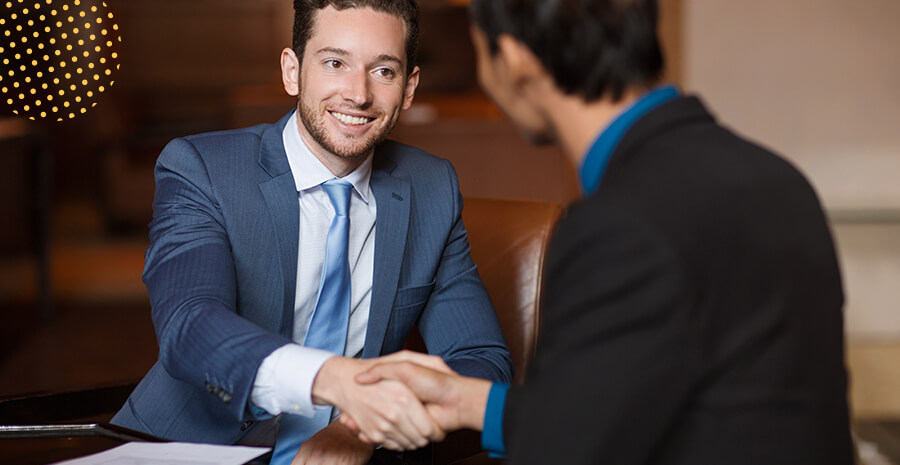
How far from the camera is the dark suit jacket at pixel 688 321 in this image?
2.83 feet

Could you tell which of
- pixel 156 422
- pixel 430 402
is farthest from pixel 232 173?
pixel 430 402

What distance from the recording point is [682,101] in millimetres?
1021

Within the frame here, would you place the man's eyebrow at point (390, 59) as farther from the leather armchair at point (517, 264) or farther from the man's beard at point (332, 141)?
the leather armchair at point (517, 264)

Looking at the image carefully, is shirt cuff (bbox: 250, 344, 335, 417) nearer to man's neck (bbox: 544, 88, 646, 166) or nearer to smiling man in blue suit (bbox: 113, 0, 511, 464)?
smiling man in blue suit (bbox: 113, 0, 511, 464)

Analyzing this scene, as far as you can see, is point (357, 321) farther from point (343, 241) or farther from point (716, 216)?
point (716, 216)

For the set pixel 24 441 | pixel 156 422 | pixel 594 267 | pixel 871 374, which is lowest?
pixel 871 374

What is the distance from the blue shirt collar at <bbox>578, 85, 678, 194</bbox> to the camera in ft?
3.36

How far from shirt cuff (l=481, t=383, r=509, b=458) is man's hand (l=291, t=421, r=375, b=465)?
0.28 m

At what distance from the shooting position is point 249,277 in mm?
1563

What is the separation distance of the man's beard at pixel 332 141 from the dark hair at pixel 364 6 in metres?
0.13

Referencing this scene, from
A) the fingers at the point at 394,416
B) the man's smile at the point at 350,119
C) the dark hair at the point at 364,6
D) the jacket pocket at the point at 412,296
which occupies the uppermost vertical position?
the dark hair at the point at 364,6

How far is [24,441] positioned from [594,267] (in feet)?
2.91

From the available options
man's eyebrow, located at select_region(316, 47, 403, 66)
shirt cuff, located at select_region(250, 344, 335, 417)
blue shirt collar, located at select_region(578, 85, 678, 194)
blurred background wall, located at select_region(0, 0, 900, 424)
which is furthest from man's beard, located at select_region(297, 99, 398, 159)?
blue shirt collar, located at select_region(578, 85, 678, 194)

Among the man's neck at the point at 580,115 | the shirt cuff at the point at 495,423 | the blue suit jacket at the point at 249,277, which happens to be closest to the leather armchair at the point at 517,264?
the blue suit jacket at the point at 249,277
